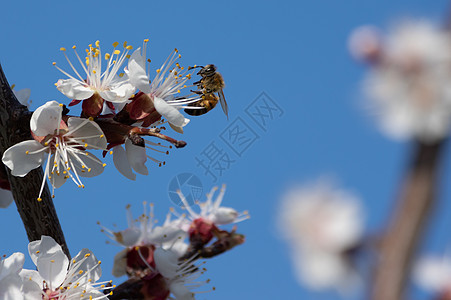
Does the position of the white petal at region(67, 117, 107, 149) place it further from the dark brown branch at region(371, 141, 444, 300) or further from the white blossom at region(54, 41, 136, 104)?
the dark brown branch at region(371, 141, 444, 300)

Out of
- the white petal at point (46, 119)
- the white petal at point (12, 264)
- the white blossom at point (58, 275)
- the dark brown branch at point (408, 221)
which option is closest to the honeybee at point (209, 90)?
the white petal at point (46, 119)

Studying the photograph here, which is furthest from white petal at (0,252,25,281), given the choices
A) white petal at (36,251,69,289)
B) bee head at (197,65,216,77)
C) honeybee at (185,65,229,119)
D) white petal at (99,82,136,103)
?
bee head at (197,65,216,77)

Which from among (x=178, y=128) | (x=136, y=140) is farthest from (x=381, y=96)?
(x=136, y=140)

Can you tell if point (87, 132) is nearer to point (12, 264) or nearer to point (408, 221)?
point (12, 264)

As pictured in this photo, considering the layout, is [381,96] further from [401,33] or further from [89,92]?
[89,92]

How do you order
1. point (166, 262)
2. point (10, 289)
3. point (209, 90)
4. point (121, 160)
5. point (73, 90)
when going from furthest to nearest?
point (209, 90), point (166, 262), point (121, 160), point (73, 90), point (10, 289)

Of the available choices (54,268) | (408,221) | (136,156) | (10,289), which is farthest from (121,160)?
(408,221)
